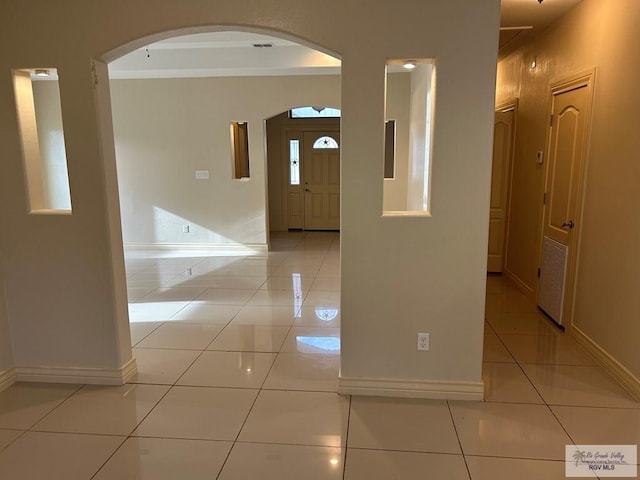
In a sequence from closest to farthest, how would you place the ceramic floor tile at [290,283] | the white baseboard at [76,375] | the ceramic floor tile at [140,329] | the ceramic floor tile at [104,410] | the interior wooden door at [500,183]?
the ceramic floor tile at [104,410]
the white baseboard at [76,375]
the ceramic floor tile at [140,329]
the ceramic floor tile at [290,283]
the interior wooden door at [500,183]

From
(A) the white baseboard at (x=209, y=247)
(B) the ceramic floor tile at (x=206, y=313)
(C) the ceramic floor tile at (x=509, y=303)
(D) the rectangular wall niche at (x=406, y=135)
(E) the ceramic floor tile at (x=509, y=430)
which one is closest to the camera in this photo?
(E) the ceramic floor tile at (x=509, y=430)

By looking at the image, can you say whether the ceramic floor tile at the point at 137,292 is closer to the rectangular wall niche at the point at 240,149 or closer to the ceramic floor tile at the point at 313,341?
the ceramic floor tile at the point at 313,341

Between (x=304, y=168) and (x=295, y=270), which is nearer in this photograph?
(x=295, y=270)

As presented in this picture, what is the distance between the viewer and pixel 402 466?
2.15 metres

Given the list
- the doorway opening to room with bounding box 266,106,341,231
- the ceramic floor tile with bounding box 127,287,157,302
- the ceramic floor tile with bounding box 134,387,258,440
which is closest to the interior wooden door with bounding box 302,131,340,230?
the doorway opening to room with bounding box 266,106,341,231

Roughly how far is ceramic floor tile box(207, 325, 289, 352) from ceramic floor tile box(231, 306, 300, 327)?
0.32 feet

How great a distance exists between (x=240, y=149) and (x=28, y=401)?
5.27 meters

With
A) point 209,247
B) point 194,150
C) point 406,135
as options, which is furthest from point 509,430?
point 194,150

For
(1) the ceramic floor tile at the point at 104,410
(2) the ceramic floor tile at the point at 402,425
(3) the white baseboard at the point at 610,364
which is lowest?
(2) the ceramic floor tile at the point at 402,425

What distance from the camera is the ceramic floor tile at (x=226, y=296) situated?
4.68 meters

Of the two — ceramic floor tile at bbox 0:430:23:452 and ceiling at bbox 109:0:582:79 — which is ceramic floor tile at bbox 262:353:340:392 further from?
ceiling at bbox 109:0:582:79

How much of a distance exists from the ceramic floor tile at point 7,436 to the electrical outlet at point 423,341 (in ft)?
7.62

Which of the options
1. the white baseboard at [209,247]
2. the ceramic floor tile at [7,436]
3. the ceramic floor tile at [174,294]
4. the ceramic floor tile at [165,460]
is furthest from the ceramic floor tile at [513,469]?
the white baseboard at [209,247]

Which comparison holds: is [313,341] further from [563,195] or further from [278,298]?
[563,195]
